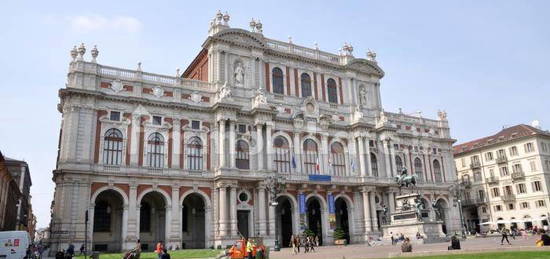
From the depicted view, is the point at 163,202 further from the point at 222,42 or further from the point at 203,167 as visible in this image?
the point at 222,42

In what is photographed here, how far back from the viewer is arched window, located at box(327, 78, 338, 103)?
54.1 metres

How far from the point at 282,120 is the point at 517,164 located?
1541 inches

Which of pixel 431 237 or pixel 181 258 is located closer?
pixel 181 258

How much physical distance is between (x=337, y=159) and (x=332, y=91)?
853 centimetres

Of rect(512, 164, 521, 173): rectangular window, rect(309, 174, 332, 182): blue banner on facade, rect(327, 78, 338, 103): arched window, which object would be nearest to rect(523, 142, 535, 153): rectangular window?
rect(512, 164, 521, 173): rectangular window

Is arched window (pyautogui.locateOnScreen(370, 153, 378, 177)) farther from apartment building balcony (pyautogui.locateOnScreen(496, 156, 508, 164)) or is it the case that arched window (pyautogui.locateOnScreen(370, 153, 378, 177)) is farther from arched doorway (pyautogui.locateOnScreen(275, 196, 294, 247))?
apartment building balcony (pyautogui.locateOnScreen(496, 156, 508, 164))

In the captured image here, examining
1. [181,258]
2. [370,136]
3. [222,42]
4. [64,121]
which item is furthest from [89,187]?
[370,136]

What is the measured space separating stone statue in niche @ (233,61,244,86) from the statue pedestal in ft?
66.0

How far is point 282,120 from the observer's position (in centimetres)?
4853

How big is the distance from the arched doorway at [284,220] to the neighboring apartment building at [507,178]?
30227 millimetres

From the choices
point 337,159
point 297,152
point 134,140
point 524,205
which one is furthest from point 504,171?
point 134,140

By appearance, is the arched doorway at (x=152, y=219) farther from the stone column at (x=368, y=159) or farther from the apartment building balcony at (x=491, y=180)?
the apartment building balcony at (x=491, y=180)

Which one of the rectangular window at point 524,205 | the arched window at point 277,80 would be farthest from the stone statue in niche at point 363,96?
the rectangular window at point 524,205

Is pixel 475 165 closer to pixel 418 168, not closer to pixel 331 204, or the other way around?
pixel 418 168
